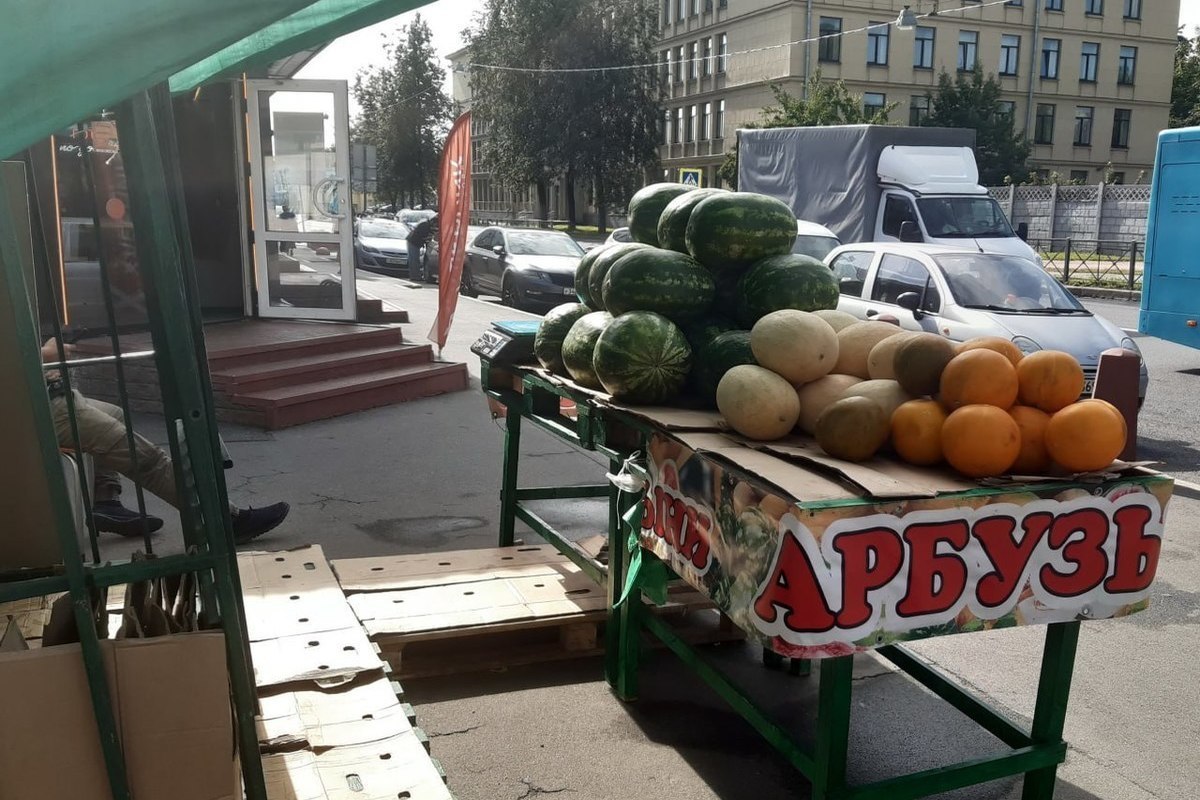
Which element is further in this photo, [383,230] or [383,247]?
[383,230]

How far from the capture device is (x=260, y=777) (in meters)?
2.48

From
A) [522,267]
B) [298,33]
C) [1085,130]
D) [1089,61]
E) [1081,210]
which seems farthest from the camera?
[1085,130]

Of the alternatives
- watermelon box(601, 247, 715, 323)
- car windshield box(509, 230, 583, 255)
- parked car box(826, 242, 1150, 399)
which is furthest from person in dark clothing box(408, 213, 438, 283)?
watermelon box(601, 247, 715, 323)

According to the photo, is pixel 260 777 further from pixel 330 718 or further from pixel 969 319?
pixel 969 319

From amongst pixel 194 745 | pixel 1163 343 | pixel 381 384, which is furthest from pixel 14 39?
pixel 1163 343

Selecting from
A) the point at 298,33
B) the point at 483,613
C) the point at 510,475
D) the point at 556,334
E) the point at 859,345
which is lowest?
the point at 483,613

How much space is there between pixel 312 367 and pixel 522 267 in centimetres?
994

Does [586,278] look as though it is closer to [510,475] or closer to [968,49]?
[510,475]

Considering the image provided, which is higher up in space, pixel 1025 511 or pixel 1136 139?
pixel 1136 139

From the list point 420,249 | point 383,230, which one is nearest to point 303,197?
point 420,249

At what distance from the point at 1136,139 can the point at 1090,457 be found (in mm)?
64753

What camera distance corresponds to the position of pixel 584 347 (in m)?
4.23

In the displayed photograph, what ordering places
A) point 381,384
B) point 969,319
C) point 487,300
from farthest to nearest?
point 487,300 < point 381,384 < point 969,319

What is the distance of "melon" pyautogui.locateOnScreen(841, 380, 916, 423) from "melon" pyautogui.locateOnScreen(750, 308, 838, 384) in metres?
0.17
